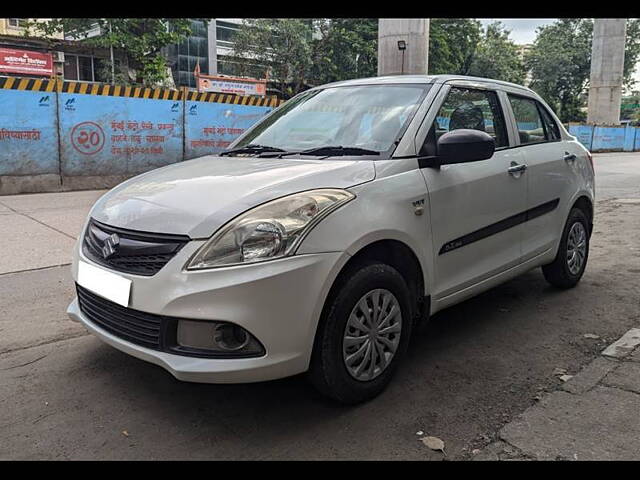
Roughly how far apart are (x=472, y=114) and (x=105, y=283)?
252 centimetres

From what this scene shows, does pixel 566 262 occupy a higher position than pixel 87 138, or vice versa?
pixel 87 138

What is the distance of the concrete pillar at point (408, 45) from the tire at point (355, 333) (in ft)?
50.3

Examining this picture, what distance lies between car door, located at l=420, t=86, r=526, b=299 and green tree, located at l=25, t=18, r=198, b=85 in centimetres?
2054

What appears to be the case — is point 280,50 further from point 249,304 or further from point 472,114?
point 249,304

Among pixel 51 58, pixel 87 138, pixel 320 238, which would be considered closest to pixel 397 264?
pixel 320 238

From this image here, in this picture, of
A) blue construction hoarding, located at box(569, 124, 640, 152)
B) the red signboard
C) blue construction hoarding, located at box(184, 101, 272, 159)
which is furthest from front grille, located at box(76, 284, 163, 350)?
blue construction hoarding, located at box(569, 124, 640, 152)

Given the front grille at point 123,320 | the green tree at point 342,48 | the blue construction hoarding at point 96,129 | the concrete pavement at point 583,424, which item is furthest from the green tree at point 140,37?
the concrete pavement at point 583,424

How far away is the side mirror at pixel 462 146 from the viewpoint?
Result: 3.12 m

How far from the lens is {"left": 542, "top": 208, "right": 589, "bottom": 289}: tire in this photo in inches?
179

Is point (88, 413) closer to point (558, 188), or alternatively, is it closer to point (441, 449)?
point (441, 449)

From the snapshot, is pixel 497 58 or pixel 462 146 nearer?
pixel 462 146

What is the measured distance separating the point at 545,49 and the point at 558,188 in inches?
2102

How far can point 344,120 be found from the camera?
3521mm
